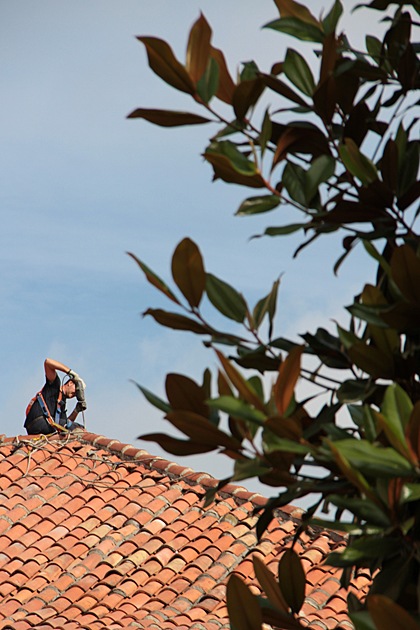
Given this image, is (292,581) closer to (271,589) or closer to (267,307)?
(271,589)

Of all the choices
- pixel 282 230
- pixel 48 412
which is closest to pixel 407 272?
pixel 282 230

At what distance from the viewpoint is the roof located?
7684 mm

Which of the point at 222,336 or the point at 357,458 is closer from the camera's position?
the point at 357,458

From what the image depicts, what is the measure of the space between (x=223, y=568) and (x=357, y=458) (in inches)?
290

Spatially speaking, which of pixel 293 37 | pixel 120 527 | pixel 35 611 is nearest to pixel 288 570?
pixel 293 37

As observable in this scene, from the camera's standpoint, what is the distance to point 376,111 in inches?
73.3

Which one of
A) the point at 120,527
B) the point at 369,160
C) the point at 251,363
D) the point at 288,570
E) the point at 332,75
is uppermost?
the point at 120,527

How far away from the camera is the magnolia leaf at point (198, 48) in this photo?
1.54 meters

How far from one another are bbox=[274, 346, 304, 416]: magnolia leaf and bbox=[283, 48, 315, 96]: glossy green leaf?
56 centimetres

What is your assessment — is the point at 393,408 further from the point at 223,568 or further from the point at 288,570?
the point at 223,568

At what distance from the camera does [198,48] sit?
5.10 feet

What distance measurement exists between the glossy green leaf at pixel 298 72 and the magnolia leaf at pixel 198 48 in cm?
21

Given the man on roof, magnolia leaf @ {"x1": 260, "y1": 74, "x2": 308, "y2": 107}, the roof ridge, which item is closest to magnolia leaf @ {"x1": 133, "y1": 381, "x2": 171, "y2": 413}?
magnolia leaf @ {"x1": 260, "y1": 74, "x2": 308, "y2": 107}

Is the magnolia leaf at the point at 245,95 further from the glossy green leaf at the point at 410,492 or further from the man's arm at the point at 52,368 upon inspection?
the man's arm at the point at 52,368
